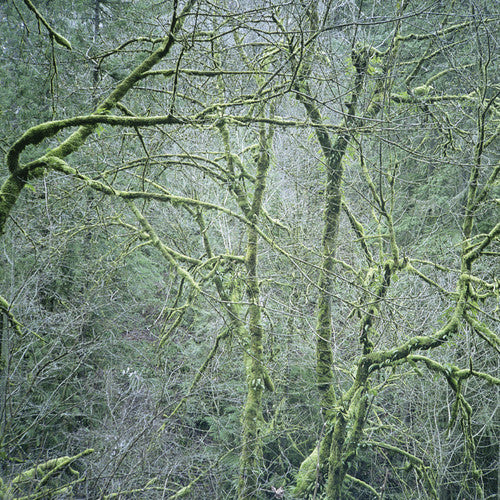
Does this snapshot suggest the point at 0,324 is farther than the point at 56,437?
No

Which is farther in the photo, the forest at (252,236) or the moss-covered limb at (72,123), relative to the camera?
the forest at (252,236)

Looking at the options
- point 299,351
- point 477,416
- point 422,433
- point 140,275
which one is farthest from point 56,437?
point 477,416

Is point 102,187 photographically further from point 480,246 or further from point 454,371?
point 454,371

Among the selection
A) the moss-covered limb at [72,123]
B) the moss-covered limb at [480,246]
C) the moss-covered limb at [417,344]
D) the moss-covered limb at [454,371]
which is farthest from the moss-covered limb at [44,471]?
the moss-covered limb at [480,246]

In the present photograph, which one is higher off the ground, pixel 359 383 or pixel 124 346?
pixel 359 383

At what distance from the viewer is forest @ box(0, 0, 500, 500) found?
3943 millimetres

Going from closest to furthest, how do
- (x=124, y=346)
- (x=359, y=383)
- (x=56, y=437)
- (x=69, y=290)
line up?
(x=359, y=383) → (x=56, y=437) → (x=69, y=290) → (x=124, y=346)

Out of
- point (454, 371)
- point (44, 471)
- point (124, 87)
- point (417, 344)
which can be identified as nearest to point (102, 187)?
point (124, 87)

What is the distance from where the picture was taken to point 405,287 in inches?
323

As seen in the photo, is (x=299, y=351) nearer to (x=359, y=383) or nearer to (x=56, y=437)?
(x=359, y=383)

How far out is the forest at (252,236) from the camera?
3943 mm

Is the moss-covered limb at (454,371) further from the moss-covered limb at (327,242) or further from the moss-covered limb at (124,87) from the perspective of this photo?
the moss-covered limb at (124,87)

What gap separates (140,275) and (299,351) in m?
4.27

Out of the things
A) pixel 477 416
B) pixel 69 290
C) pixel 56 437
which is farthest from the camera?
pixel 69 290
